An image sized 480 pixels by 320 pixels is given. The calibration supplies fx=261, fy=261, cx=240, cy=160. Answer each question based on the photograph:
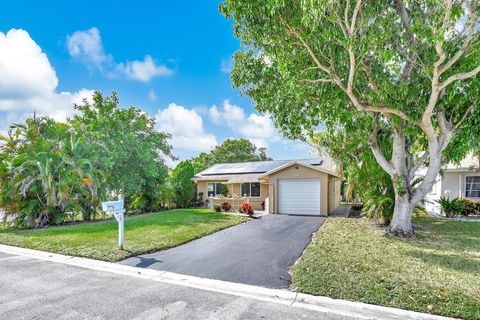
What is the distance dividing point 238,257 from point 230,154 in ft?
113

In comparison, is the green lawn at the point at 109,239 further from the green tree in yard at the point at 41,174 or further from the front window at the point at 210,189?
the front window at the point at 210,189

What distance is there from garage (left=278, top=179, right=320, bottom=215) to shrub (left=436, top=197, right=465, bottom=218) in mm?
7130

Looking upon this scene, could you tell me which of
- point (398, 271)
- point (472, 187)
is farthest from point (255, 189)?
point (398, 271)

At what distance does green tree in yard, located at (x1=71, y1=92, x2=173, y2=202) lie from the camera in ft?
54.4

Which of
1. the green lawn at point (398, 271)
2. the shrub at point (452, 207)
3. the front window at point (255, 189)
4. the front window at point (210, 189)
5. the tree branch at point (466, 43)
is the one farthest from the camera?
the front window at point (210, 189)

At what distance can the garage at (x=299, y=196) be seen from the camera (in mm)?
17000

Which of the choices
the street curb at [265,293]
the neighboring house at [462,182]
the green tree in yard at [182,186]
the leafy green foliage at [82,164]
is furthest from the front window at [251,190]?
the street curb at [265,293]

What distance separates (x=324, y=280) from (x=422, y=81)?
7727mm

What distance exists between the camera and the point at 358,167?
13320 millimetres

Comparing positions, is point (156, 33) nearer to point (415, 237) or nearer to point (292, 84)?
point (292, 84)

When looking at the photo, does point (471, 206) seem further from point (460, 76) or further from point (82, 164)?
point (82, 164)

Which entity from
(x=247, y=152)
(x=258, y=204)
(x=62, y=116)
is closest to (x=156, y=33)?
(x=62, y=116)

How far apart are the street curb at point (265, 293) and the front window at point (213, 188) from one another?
54.8 ft

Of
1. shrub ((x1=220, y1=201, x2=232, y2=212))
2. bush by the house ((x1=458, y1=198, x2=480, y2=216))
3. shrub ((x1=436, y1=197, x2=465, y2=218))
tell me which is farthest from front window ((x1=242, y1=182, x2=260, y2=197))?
bush by the house ((x1=458, y1=198, x2=480, y2=216))
